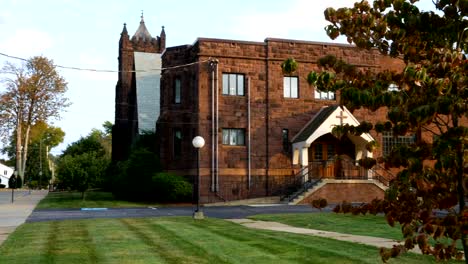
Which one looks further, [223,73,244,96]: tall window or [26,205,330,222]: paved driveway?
[223,73,244,96]: tall window

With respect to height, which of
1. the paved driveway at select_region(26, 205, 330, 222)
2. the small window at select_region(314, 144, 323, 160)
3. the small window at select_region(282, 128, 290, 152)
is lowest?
→ the paved driveway at select_region(26, 205, 330, 222)

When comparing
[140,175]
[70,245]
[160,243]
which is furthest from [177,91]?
[70,245]

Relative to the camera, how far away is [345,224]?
17.2m

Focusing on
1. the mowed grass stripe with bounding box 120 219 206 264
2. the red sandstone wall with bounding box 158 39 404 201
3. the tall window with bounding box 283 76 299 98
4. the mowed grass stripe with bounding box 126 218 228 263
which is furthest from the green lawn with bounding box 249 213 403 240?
the tall window with bounding box 283 76 299 98

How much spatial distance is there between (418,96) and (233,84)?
3044 centimetres

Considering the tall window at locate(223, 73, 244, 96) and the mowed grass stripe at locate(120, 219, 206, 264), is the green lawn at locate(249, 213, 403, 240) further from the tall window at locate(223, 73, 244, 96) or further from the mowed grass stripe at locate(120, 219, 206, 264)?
the tall window at locate(223, 73, 244, 96)

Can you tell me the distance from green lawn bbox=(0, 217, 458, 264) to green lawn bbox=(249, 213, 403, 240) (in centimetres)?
224

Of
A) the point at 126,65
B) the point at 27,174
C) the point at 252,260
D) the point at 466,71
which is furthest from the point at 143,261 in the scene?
the point at 27,174

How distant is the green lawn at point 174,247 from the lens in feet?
33.4

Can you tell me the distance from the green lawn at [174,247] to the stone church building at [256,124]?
1738cm

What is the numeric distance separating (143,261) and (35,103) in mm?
58497

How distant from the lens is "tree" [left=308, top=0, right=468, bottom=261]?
422 cm

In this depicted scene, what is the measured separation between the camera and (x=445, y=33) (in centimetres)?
441

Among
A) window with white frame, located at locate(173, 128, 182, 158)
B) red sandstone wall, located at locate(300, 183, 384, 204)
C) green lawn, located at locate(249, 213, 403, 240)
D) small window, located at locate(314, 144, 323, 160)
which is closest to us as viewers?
green lawn, located at locate(249, 213, 403, 240)
